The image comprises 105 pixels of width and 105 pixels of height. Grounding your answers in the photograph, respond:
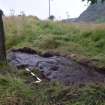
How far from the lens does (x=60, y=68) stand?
972cm

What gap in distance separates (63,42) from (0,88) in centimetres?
551

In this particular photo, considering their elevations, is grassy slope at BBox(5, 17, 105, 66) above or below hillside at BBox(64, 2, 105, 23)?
above

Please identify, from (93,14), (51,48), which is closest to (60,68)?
(51,48)

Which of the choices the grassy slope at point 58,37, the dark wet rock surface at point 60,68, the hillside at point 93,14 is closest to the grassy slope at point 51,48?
the grassy slope at point 58,37

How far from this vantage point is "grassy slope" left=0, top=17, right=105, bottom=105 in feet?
24.5

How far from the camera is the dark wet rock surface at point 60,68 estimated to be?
8.94 meters

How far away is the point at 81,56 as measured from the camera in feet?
35.7

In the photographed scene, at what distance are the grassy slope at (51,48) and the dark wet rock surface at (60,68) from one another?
1.78 ft

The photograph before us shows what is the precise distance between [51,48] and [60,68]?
305 centimetres

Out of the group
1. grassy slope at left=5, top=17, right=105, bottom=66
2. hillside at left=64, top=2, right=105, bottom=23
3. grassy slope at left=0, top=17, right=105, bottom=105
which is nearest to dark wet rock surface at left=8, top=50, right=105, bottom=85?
grassy slope at left=0, top=17, right=105, bottom=105

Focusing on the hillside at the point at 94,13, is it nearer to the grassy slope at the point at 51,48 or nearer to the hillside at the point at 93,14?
the hillside at the point at 93,14

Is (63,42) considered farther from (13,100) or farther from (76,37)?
(13,100)

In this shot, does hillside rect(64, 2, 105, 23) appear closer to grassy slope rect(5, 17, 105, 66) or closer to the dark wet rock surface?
grassy slope rect(5, 17, 105, 66)

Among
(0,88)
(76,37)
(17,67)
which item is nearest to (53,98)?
(0,88)
